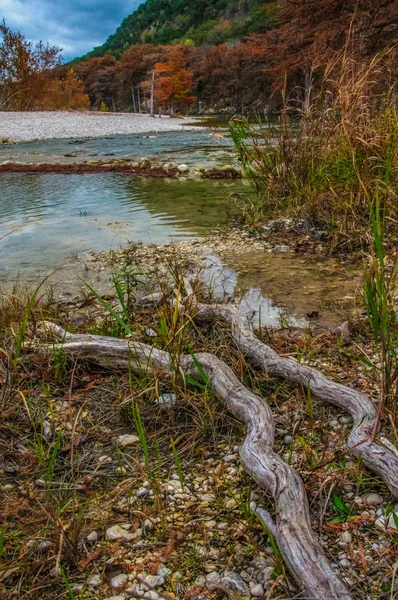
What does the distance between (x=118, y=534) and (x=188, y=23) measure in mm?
103805

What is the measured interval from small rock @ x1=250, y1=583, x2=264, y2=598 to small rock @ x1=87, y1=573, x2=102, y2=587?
41 centimetres

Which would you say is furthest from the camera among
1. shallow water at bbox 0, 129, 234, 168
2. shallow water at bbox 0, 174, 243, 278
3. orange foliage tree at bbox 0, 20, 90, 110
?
orange foliage tree at bbox 0, 20, 90, 110

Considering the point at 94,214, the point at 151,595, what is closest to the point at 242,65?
the point at 94,214

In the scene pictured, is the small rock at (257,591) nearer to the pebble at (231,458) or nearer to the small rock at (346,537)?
the small rock at (346,537)

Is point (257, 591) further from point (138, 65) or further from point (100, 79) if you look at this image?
point (100, 79)

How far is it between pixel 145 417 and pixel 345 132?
3092mm

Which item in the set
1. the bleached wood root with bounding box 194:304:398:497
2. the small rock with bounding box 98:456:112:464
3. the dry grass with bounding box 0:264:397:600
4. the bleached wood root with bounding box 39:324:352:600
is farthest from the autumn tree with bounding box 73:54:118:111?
the small rock with bounding box 98:456:112:464

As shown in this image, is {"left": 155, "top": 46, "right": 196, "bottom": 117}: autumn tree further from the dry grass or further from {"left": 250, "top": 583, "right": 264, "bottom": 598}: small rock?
{"left": 250, "top": 583, "right": 264, "bottom": 598}: small rock

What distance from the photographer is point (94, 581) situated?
3.95ft

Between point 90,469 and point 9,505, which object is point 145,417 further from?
point 9,505

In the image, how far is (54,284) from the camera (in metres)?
3.65

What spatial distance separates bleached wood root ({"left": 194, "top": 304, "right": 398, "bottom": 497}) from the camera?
1.42m

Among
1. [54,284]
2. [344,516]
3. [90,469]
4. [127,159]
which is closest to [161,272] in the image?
[54,284]

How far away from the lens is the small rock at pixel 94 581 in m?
1.20
